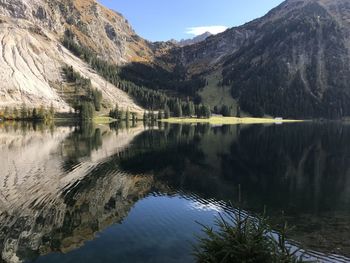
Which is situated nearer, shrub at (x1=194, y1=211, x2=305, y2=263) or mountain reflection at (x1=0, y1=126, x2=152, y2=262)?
shrub at (x1=194, y1=211, x2=305, y2=263)

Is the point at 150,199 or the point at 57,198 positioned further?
the point at 150,199

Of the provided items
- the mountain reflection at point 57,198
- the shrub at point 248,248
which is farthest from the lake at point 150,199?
the shrub at point 248,248

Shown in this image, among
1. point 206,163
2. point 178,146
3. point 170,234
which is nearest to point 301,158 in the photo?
point 206,163

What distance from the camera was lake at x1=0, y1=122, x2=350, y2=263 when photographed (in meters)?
34.4

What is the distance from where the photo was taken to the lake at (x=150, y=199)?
1356 inches

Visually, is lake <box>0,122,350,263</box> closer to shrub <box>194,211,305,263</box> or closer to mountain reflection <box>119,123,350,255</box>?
mountain reflection <box>119,123,350,255</box>

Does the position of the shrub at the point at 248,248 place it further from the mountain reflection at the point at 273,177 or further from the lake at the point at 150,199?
the mountain reflection at the point at 273,177

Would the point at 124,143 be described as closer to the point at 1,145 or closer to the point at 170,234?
the point at 1,145

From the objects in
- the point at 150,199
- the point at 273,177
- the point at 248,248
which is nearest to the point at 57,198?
the point at 150,199

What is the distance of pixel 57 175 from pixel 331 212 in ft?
154

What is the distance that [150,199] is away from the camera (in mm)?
53750

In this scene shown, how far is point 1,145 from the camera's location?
10731 centimetres

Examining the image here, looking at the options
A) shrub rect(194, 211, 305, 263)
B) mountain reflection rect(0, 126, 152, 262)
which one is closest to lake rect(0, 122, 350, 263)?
mountain reflection rect(0, 126, 152, 262)

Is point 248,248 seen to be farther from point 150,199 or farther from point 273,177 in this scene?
point 273,177
